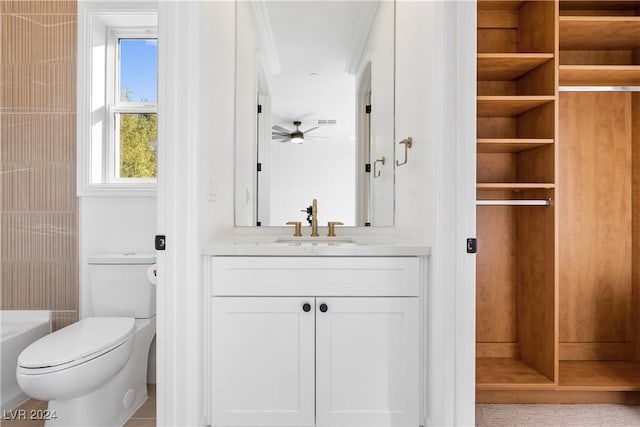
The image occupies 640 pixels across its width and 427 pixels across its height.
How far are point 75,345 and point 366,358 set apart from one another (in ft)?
3.95

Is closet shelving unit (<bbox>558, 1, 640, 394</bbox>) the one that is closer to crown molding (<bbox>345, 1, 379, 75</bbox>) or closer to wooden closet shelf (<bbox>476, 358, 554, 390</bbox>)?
wooden closet shelf (<bbox>476, 358, 554, 390</bbox>)

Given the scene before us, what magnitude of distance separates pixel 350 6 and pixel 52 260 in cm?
232

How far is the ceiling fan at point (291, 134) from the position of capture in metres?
2.18

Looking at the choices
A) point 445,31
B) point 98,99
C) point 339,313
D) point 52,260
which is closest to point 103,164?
point 98,99

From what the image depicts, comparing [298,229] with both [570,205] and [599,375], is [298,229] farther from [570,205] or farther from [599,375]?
[599,375]

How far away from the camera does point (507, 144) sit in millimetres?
1913

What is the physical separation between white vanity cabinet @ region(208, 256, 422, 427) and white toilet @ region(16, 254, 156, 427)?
1.59 ft

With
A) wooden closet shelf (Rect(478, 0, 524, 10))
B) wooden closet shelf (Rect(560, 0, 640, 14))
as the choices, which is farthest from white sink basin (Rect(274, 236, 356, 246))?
wooden closet shelf (Rect(560, 0, 640, 14))

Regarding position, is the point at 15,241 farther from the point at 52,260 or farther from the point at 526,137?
the point at 526,137

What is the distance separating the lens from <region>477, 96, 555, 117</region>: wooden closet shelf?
1841 millimetres

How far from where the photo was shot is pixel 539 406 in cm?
190

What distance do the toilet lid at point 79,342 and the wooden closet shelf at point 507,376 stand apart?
173 centimetres

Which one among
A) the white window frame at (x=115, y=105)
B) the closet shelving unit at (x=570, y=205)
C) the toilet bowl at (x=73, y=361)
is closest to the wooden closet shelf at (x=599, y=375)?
the closet shelving unit at (x=570, y=205)

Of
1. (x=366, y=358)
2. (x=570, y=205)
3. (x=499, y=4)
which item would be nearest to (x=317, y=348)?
(x=366, y=358)
